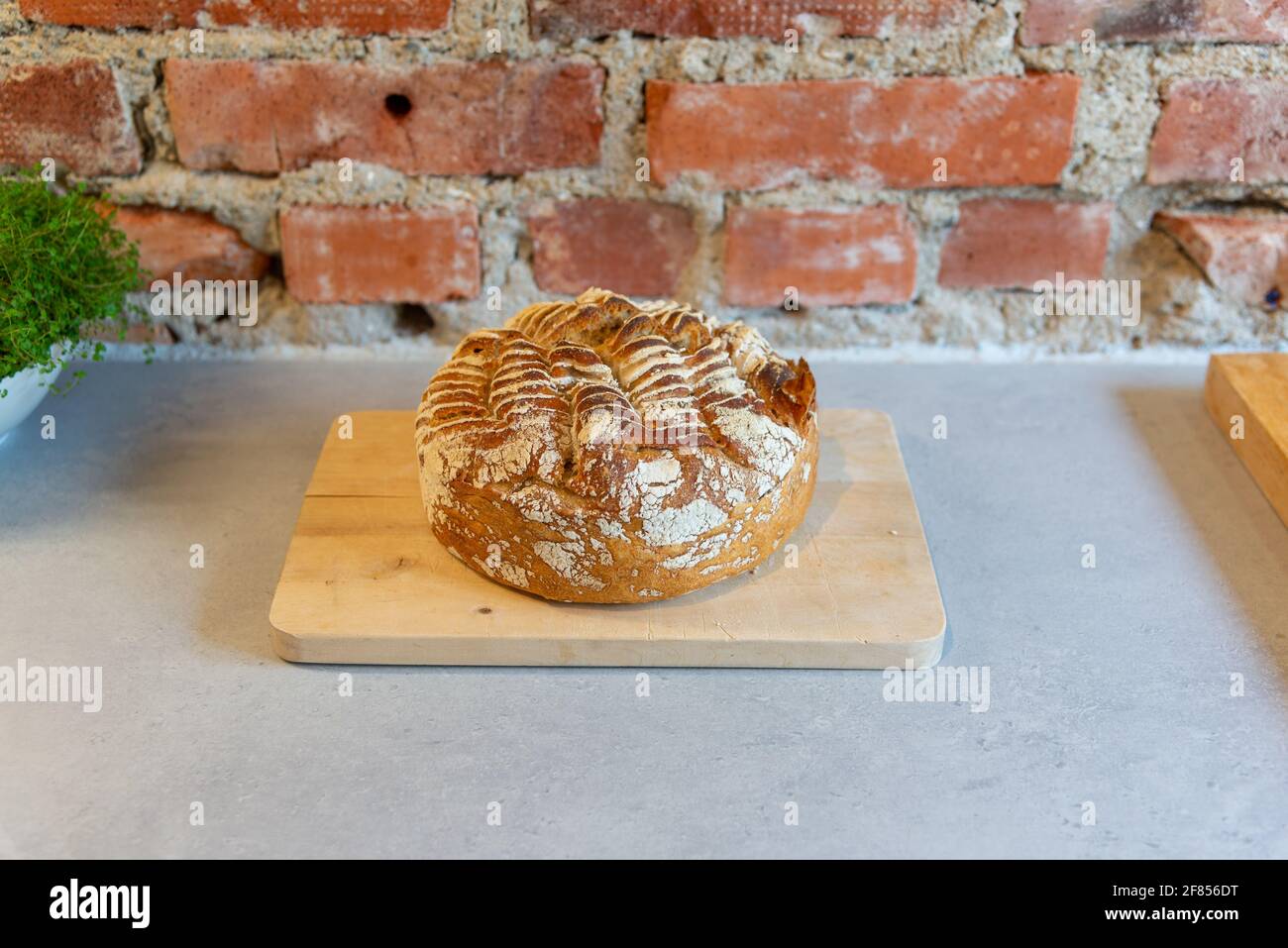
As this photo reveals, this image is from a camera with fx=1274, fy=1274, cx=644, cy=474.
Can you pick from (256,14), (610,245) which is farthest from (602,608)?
(256,14)

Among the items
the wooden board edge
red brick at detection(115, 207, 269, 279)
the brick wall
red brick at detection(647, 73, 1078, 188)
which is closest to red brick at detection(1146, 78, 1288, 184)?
the brick wall

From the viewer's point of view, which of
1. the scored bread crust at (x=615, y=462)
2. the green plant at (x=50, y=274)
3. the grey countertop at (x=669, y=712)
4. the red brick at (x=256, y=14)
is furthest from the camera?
the red brick at (x=256, y=14)

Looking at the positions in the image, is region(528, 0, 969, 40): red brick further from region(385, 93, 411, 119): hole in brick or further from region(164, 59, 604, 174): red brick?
region(385, 93, 411, 119): hole in brick

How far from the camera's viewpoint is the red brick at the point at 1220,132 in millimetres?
1483

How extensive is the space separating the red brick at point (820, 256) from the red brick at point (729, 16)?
0.21m

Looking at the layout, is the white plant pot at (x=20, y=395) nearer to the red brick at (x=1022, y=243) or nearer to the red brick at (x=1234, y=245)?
the red brick at (x=1022, y=243)

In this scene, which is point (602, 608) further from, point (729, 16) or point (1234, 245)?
point (1234, 245)

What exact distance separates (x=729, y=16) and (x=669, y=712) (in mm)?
826

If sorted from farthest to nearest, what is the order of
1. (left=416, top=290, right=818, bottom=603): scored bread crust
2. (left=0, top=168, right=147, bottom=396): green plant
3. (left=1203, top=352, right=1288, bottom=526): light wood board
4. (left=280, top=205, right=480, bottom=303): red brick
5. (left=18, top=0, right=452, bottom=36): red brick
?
(left=280, top=205, right=480, bottom=303): red brick, (left=18, top=0, right=452, bottom=36): red brick, (left=1203, top=352, right=1288, bottom=526): light wood board, (left=0, top=168, right=147, bottom=396): green plant, (left=416, top=290, right=818, bottom=603): scored bread crust

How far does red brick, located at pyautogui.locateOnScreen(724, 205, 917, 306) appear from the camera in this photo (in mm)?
1542

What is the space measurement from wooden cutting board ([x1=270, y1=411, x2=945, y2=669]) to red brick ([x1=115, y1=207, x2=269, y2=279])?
18.5 inches

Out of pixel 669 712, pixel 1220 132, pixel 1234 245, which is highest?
pixel 1220 132

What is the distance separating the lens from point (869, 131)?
1.49 meters

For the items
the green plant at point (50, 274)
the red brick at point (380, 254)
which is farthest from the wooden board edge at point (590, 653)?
the red brick at point (380, 254)
